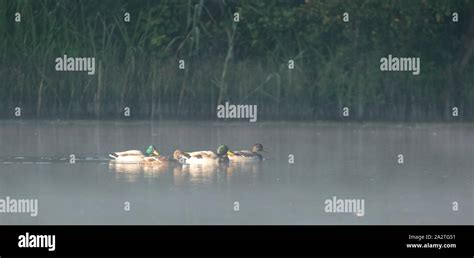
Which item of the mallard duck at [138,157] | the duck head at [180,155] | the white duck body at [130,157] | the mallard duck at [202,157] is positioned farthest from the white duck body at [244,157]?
the white duck body at [130,157]

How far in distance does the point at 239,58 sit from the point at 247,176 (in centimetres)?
971

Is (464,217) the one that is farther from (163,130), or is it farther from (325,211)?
(163,130)

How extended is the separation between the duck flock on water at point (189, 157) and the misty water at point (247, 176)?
0.78 ft

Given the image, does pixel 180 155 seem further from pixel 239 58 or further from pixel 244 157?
pixel 239 58

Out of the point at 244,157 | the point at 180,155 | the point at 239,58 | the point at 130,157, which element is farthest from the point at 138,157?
the point at 239,58

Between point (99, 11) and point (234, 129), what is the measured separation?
4194 millimetres

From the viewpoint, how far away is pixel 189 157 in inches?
687

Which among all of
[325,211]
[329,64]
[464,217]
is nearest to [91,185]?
[325,211]

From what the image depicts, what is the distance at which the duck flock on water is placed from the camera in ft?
57.0

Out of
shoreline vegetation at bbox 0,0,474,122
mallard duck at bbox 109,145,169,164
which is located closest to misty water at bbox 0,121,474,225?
mallard duck at bbox 109,145,169,164

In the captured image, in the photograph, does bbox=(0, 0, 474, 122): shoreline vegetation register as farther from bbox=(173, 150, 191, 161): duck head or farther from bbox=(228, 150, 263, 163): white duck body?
bbox=(173, 150, 191, 161): duck head

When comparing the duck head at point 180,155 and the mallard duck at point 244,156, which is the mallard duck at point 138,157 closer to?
the duck head at point 180,155

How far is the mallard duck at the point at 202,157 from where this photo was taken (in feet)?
57.1

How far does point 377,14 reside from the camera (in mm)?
25406
